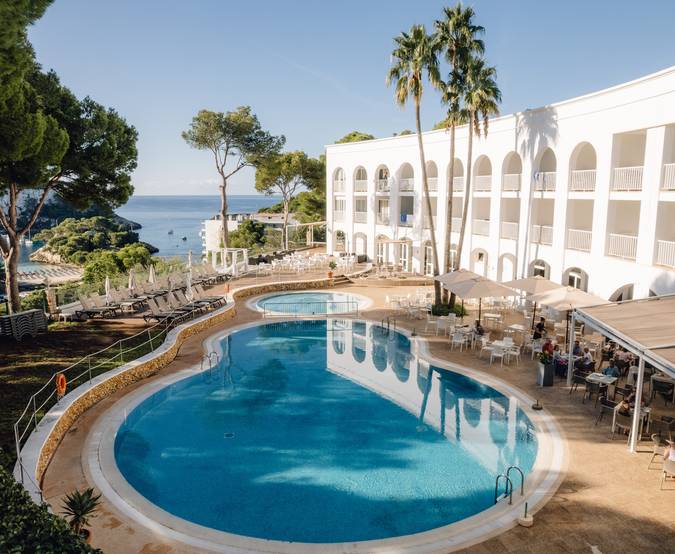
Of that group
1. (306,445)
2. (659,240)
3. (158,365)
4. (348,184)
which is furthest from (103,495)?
(348,184)

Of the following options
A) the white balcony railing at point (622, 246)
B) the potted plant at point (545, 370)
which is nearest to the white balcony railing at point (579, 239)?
the white balcony railing at point (622, 246)

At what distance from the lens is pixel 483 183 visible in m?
27.2

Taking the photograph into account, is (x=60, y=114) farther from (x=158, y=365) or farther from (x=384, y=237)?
(x=384, y=237)

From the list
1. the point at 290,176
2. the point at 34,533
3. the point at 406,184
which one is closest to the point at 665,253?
the point at 34,533

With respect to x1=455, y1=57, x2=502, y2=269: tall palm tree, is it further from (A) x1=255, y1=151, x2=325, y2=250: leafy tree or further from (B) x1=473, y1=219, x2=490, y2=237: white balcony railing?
(A) x1=255, y1=151, x2=325, y2=250: leafy tree

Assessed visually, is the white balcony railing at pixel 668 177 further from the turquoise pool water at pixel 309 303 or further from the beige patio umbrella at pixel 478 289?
the turquoise pool water at pixel 309 303

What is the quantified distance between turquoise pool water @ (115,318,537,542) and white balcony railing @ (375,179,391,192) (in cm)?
1971

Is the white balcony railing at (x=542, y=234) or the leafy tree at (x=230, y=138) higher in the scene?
the leafy tree at (x=230, y=138)

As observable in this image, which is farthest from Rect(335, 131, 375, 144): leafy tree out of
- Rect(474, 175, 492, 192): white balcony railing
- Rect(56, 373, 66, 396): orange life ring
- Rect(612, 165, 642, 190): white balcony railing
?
Rect(56, 373, 66, 396): orange life ring

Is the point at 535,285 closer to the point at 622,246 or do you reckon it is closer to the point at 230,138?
the point at 622,246

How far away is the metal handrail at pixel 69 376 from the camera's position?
33.0 ft

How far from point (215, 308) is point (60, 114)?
9936mm

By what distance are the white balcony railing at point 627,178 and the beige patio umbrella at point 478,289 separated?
5811 mm

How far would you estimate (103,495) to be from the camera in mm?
8836
